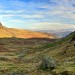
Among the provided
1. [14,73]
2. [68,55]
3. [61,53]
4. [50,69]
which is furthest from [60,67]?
[61,53]

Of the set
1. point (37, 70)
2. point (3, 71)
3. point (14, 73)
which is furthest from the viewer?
point (3, 71)

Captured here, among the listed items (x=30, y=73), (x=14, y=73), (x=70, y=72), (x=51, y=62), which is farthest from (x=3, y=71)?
(x=70, y=72)

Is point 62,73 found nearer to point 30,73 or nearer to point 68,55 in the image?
point 30,73

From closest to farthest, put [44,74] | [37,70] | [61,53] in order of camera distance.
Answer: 1. [44,74]
2. [37,70]
3. [61,53]

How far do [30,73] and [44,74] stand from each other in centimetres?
464

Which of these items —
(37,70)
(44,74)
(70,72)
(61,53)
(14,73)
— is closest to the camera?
(70,72)

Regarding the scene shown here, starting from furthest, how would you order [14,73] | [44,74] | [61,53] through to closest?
[61,53] < [14,73] < [44,74]

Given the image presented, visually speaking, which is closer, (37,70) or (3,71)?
(37,70)

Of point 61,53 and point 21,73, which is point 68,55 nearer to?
point 61,53

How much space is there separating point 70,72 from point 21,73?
1289 cm

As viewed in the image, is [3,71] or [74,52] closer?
[3,71]

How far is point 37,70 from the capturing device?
182 ft

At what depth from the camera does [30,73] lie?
184 ft

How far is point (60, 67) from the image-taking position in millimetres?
53781
